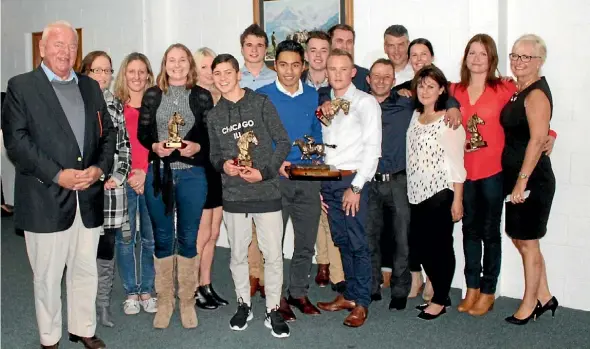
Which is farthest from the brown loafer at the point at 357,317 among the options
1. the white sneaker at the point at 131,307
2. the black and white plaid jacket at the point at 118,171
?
the black and white plaid jacket at the point at 118,171

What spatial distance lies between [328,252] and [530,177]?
1.56 m

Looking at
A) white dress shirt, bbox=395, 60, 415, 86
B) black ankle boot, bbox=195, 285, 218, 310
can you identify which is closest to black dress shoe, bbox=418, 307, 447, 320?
black ankle boot, bbox=195, 285, 218, 310

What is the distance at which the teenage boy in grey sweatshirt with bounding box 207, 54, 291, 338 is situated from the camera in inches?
141

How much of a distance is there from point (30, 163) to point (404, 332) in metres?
2.26

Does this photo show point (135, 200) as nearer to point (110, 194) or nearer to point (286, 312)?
point (110, 194)

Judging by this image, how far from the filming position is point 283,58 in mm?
3766

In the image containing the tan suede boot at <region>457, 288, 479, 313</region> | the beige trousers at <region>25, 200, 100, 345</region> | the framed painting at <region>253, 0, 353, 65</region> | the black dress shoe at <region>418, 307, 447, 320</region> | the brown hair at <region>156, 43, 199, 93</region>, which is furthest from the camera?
the framed painting at <region>253, 0, 353, 65</region>

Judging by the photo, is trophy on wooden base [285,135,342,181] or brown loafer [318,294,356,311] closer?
trophy on wooden base [285,135,342,181]

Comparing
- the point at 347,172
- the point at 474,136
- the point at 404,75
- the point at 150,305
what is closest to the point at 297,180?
the point at 347,172

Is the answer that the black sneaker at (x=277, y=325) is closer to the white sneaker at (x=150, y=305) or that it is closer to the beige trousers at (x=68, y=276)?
the white sneaker at (x=150, y=305)

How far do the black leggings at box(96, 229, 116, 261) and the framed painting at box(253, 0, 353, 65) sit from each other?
243cm

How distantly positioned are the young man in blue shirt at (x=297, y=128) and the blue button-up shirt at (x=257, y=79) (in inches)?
20.4

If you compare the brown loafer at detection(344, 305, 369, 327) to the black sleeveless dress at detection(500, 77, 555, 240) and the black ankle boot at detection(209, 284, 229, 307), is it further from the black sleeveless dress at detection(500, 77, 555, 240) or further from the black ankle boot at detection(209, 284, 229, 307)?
the black sleeveless dress at detection(500, 77, 555, 240)

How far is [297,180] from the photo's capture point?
12.5ft
